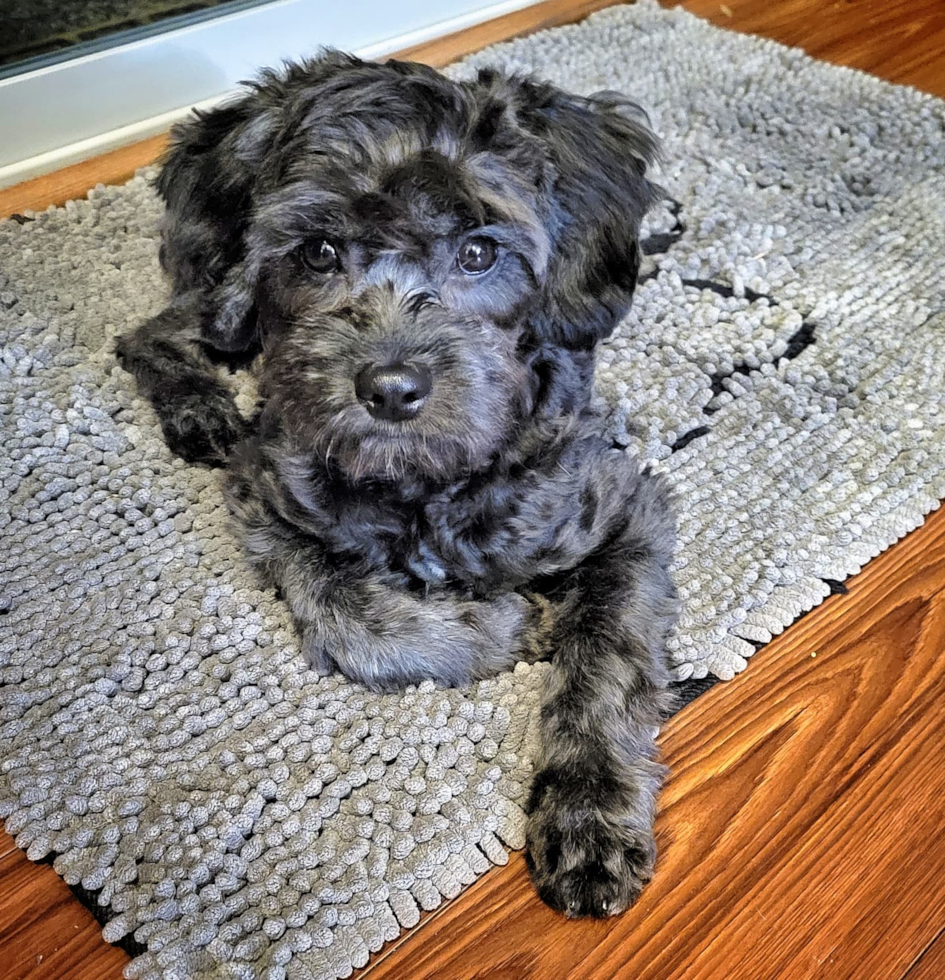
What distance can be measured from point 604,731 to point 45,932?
85 cm

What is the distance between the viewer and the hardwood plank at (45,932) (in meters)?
1.39

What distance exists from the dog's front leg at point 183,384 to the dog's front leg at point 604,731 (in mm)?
851

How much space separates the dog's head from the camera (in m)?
1.52

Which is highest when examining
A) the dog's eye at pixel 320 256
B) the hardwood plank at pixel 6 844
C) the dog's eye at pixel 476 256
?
the dog's eye at pixel 476 256

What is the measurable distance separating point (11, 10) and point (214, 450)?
6.27ft

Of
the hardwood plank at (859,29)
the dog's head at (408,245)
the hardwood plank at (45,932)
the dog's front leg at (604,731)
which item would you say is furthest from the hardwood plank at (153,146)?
the hardwood plank at (45,932)

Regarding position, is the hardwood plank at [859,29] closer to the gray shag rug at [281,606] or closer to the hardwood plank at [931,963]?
the gray shag rug at [281,606]

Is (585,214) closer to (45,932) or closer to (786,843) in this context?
(786,843)

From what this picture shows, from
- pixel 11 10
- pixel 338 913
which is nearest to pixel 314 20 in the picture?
pixel 11 10

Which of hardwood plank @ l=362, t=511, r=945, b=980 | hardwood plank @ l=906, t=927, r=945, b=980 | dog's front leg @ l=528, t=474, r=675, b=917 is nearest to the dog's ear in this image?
dog's front leg @ l=528, t=474, r=675, b=917

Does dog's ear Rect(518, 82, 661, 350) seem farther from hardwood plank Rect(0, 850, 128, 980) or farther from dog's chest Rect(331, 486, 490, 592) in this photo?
hardwood plank Rect(0, 850, 128, 980)

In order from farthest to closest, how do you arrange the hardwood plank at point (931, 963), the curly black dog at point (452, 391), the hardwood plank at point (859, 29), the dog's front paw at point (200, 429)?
the hardwood plank at point (859, 29) < the dog's front paw at point (200, 429) < the curly black dog at point (452, 391) < the hardwood plank at point (931, 963)

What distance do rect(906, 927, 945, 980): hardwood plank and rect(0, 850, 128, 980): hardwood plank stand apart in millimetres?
1071

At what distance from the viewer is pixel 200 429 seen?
7.09 feet
